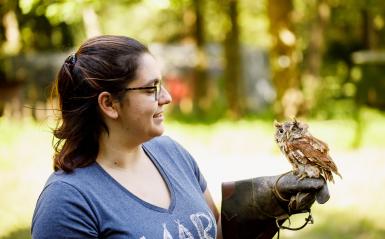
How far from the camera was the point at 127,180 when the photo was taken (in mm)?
1956

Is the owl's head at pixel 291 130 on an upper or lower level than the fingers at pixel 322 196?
upper

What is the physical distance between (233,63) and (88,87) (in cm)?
1152

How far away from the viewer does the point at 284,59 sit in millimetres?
9555

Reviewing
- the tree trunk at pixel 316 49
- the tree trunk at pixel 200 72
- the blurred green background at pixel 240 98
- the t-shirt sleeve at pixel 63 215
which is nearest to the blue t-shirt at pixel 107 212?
the t-shirt sleeve at pixel 63 215

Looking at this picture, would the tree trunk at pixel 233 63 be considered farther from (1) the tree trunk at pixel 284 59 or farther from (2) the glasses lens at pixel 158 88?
(2) the glasses lens at pixel 158 88

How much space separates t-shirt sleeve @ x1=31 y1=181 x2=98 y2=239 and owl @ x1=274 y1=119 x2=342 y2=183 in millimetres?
831

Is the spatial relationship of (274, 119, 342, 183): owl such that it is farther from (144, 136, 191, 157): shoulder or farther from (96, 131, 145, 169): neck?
(96, 131, 145, 169): neck

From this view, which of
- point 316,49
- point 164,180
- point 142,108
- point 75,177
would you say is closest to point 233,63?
point 316,49

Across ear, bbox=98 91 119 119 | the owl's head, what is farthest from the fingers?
ear, bbox=98 91 119 119

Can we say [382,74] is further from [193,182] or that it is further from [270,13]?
[193,182]

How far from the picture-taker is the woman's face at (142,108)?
1.94 metres

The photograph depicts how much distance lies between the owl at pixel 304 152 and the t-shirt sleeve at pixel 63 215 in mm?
831

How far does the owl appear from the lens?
7.42 ft

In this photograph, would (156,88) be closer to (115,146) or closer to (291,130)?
(115,146)
